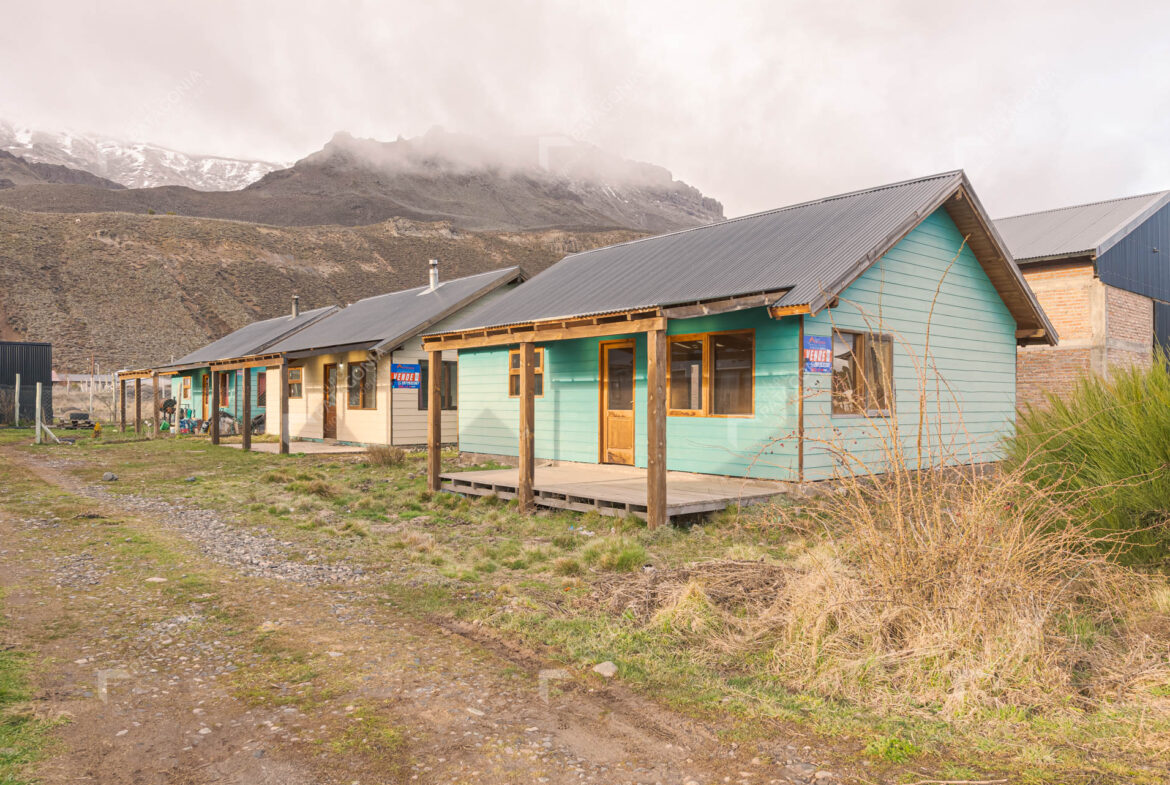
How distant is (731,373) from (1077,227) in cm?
1407

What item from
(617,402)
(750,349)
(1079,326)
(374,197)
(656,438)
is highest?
(374,197)

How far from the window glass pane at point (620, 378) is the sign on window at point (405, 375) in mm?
8203

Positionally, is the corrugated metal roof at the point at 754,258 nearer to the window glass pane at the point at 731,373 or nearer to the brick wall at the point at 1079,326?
the window glass pane at the point at 731,373

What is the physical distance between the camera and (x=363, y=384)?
21.2 m

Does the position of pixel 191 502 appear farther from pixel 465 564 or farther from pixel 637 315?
pixel 637 315

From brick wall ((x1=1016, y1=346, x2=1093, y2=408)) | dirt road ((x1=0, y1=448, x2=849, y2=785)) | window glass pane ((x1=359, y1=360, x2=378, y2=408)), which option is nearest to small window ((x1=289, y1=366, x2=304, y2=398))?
window glass pane ((x1=359, y1=360, x2=378, y2=408))

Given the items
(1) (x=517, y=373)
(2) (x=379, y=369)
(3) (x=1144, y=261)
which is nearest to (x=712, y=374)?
(1) (x=517, y=373)

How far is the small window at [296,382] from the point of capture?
2453cm

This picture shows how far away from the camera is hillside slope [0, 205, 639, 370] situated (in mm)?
51250

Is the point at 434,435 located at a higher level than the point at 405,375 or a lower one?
lower

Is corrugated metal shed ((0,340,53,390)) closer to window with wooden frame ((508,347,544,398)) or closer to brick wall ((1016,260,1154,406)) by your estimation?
window with wooden frame ((508,347,544,398))

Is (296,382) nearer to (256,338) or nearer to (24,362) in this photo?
(256,338)

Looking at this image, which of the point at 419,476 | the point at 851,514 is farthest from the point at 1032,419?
the point at 419,476

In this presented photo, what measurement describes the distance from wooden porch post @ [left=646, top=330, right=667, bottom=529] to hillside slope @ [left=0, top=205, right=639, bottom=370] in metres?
50.0
